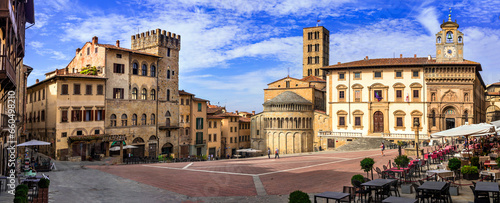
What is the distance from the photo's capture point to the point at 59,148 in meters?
39.1

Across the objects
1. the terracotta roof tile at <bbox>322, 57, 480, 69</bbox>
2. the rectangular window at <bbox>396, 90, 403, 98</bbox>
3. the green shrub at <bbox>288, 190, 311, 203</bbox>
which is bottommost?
the green shrub at <bbox>288, 190, 311, 203</bbox>

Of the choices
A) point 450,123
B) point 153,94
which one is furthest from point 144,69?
point 450,123

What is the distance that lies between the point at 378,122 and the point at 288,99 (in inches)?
622

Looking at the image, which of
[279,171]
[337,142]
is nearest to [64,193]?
[279,171]

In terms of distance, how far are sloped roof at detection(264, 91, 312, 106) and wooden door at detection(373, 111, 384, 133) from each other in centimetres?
1179

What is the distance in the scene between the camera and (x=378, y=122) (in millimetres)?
56000

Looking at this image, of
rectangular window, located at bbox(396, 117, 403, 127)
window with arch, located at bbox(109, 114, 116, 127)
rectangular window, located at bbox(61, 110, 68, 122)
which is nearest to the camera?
rectangular window, located at bbox(61, 110, 68, 122)

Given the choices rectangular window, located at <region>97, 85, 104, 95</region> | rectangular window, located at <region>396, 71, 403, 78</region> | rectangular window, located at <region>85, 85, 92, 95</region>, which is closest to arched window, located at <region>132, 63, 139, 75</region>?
rectangular window, located at <region>97, 85, 104, 95</region>

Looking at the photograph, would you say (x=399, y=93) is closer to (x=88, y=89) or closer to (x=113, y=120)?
(x=113, y=120)

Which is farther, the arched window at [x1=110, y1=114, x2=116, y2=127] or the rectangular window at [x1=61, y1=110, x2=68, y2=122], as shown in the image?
the arched window at [x1=110, y1=114, x2=116, y2=127]

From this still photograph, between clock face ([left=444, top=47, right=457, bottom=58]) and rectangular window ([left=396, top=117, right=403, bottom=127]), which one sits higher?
clock face ([left=444, top=47, right=457, bottom=58])

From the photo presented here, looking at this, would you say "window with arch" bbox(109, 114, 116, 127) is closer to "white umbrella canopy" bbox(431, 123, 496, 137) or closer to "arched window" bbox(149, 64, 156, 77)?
"arched window" bbox(149, 64, 156, 77)

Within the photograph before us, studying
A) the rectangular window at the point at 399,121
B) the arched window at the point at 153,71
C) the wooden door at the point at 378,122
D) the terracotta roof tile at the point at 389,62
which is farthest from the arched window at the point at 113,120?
the rectangular window at the point at 399,121

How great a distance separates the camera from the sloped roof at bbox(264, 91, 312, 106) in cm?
6288
